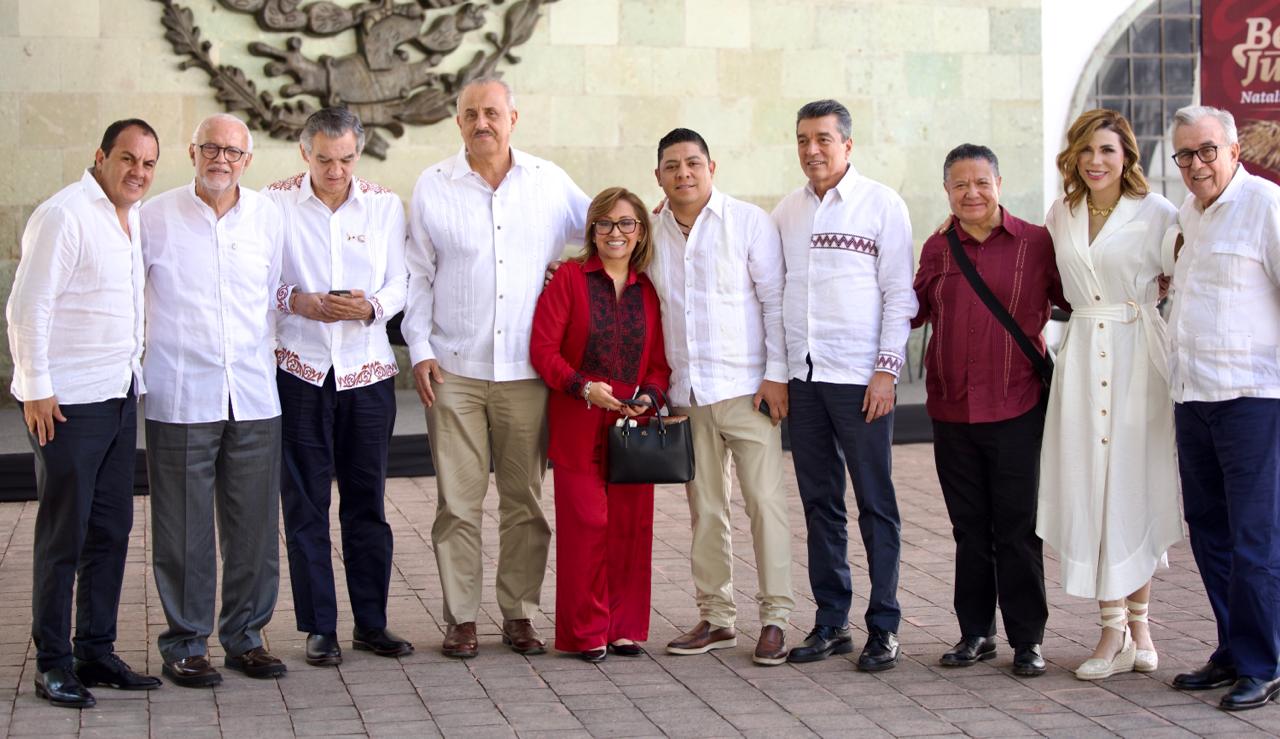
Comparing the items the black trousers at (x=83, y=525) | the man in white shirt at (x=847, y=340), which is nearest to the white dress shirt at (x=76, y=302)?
the black trousers at (x=83, y=525)

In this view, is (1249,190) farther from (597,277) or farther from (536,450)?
A: (536,450)

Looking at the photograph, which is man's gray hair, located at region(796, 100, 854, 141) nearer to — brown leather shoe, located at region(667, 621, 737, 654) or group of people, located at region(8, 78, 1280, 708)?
group of people, located at region(8, 78, 1280, 708)

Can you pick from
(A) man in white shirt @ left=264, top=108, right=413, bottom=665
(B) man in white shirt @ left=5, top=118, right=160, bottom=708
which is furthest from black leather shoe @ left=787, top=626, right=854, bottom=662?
(B) man in white shirt @ left=5, top=118, right=160, bottom=708

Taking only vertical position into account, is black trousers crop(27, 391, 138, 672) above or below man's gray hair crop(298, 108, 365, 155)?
below

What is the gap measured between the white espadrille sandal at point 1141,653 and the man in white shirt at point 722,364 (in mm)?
1116

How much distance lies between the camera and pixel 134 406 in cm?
497

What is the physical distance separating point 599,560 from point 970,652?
1.26 m

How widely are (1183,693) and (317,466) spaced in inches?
113

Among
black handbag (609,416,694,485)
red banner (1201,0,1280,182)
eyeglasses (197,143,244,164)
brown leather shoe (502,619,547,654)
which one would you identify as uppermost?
red banner (1201,0,1280,182)

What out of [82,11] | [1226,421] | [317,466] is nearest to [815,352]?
[1226,421]

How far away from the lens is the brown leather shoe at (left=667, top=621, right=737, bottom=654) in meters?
5.49

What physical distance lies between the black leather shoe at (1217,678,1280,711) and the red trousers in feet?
6.20

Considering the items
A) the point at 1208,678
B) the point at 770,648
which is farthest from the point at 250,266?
the point at 1208,678

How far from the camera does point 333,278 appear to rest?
535 centimetres
